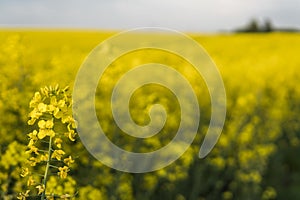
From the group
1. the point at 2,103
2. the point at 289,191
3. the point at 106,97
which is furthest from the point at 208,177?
the point at 2,103

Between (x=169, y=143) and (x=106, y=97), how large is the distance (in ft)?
2.43

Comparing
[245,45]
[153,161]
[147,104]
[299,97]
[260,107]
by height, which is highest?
[245,45]

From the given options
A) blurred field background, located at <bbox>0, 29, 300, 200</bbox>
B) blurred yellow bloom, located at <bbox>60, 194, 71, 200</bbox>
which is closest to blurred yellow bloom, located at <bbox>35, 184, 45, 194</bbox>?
blurred yellow bloom, located at <bbox>60, 194, 71, 200</bbox>

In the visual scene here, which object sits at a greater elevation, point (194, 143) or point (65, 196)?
point (194, 143)

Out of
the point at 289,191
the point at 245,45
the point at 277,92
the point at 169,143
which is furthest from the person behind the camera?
the point at 245,45

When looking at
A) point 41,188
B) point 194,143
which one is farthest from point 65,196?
point 194,143

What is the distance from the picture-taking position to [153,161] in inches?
229

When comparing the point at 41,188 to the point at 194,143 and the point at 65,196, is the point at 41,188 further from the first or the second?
the point at 194,143

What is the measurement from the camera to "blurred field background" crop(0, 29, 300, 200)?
4.65m

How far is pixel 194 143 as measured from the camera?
739cm

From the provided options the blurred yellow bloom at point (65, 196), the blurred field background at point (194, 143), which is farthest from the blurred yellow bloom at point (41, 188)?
the blurred field background at point (194, 143)

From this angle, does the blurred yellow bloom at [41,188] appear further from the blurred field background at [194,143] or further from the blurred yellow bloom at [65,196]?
the blurred field background at [194,143]

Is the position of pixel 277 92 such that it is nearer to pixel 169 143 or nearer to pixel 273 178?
pixel 273 178

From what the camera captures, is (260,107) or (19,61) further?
Result: (260,107)
